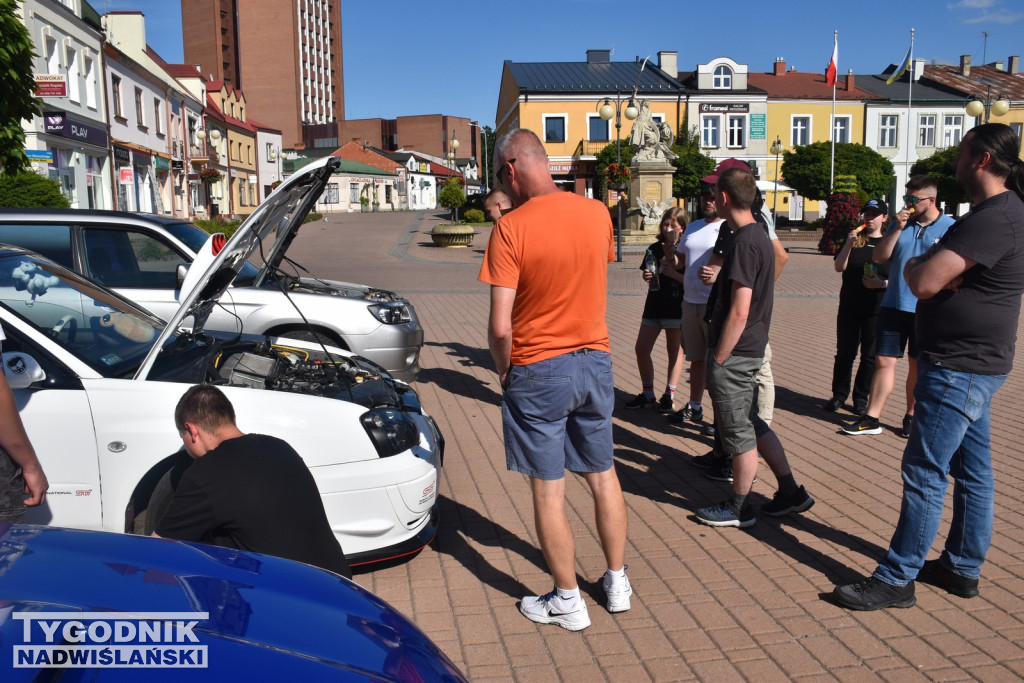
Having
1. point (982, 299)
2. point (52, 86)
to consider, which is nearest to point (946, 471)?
point (982, 299)

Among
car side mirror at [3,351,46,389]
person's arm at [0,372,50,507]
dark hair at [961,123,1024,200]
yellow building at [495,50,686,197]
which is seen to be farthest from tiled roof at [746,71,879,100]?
person's arm at [0,372,50,507]

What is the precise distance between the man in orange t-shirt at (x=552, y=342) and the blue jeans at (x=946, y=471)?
1.30 metres

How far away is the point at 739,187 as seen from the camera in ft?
14.8

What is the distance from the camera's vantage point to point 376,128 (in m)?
113

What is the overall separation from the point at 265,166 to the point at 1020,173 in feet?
232

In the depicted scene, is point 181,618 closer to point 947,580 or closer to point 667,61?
point 947,580

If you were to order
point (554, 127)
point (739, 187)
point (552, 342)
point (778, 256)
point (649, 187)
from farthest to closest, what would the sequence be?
point (554, 127) < point (649, 187) < point (778, 256) < point (739, 187) < point (552, 342)

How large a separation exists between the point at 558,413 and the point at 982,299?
6.12ft

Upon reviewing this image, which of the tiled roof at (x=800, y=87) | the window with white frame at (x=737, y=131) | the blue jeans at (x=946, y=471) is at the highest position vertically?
the tiled roof at (x=800, y=87)

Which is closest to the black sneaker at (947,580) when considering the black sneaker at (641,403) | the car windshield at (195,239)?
the black sneaker at (641,403)

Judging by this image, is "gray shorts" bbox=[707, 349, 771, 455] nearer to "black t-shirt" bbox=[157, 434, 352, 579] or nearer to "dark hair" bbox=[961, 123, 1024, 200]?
"dark hair" bbox=[961, 123, 1024, 200]

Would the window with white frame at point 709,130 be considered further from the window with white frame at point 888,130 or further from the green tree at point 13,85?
the green tree at point 13,85

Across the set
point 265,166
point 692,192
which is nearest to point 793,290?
point 692,192

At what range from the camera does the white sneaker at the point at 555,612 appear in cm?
360
